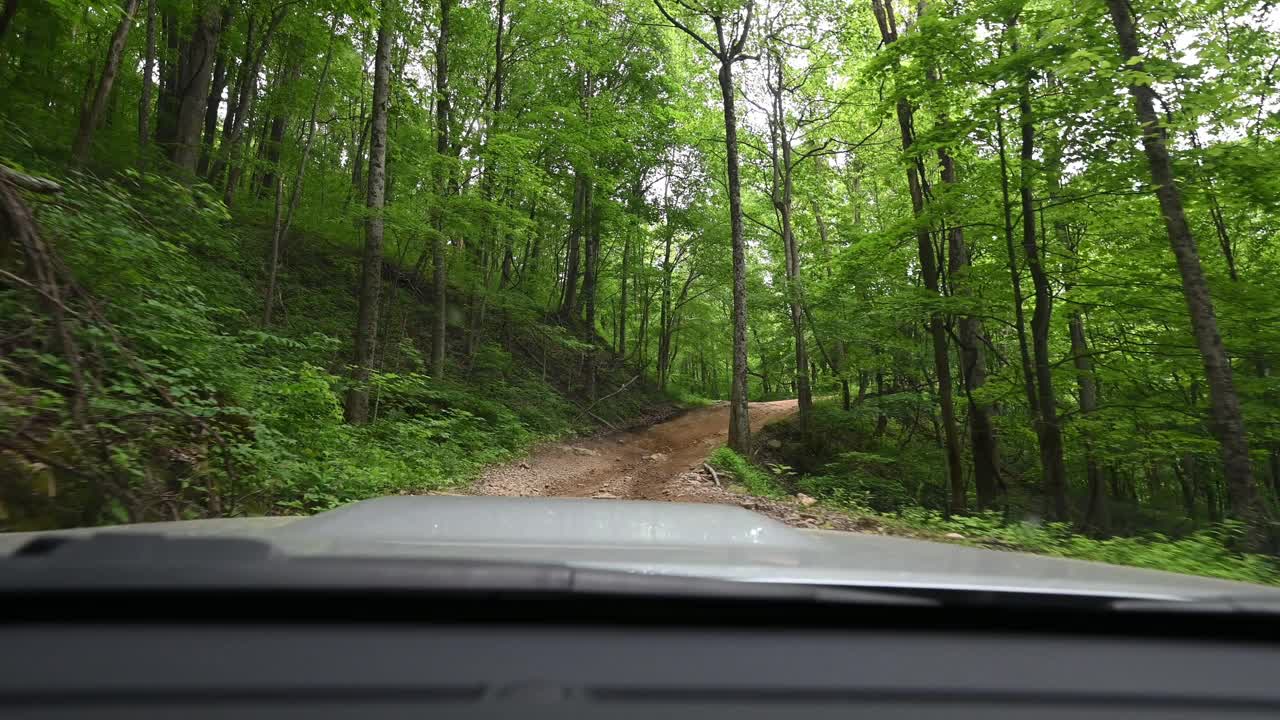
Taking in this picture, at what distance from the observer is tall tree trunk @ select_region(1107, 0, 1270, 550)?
575 centimetres

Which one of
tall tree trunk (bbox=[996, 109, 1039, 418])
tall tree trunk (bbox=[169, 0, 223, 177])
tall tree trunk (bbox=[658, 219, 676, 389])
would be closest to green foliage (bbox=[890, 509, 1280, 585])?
tall tree trunk (bbox=[996, 109, 1039, 418])

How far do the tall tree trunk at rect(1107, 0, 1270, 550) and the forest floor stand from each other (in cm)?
350

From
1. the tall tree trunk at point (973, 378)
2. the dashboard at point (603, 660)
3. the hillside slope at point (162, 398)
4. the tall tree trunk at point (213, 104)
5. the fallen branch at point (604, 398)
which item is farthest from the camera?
the fallen branch at point (604, 398)

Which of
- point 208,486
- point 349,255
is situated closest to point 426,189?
point 349,255

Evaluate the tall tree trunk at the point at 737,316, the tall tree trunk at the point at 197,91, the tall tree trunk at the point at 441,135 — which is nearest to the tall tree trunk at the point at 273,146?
the tall tree trunk at the point at 197,91

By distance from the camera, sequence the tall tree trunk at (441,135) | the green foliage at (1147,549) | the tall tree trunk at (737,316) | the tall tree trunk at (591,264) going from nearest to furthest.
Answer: the green foliage at (1147,549)
the tall tree trunk at (737,316)
the tall tree trunk at (441,135)
the tall tree trunk at (591,264)

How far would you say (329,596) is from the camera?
3.72 ft

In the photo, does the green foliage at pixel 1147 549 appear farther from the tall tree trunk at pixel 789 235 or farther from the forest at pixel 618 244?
the tall tree trunk at pixel 789 235

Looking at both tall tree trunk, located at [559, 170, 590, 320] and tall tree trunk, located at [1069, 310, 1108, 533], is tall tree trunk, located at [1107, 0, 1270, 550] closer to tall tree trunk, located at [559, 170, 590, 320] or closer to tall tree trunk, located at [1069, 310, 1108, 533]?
tall tree trunk, located at [1069, 310, 1108, 533]

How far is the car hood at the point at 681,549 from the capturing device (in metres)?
1.28

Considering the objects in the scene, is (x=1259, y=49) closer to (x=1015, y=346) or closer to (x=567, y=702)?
(x=1015, y=346)

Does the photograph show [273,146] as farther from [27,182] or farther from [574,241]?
[27,182]

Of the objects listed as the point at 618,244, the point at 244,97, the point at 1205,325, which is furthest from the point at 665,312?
the point at 1205,325

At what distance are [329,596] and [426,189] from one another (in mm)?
13722
